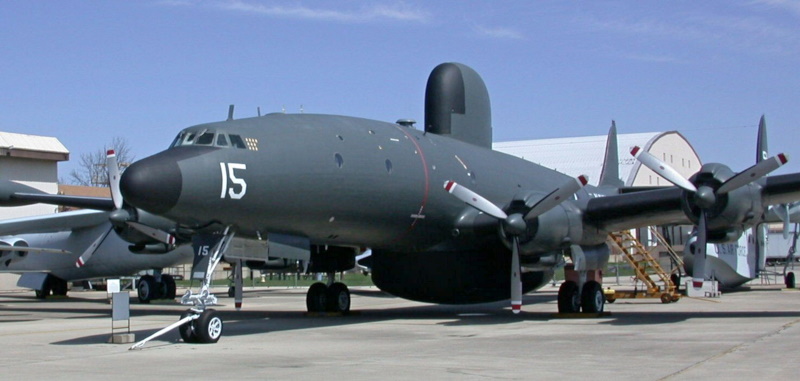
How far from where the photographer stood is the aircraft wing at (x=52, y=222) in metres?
26.8

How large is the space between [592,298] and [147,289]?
16.0m

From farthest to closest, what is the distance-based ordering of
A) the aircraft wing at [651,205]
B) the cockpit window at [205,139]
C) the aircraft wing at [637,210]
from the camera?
the aircraft wing at [637,210], the aircraft wing at [651,205], the cockpit window at [205,139]

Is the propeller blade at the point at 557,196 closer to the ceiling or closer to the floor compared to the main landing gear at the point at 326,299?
closer to the ceiling

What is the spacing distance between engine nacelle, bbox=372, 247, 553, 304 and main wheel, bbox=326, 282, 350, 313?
831 mm

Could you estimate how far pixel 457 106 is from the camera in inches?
857

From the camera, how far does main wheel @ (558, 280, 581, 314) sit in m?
19.6

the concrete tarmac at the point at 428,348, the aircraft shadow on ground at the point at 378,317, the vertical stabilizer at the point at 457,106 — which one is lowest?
the aircraft shadow on ground at the point at 378,317

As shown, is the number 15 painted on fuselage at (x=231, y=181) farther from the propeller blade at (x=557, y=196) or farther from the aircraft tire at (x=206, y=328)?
the propeller blade at (x=557, y=196)

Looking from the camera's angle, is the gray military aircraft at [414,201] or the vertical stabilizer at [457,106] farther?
the vertical stabilizer at [457,106]

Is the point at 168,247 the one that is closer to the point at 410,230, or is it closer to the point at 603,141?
the point at 410,230

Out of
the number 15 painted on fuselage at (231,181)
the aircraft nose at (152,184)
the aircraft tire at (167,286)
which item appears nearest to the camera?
the aircraft nose at (152,184)

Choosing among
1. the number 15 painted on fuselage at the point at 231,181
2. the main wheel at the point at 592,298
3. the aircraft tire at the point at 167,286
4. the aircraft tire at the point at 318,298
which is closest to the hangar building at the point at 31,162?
the aircraft tire at the point at 167,286

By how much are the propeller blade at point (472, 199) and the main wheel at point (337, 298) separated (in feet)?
14.6

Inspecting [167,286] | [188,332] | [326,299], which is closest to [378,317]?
[326,299]
